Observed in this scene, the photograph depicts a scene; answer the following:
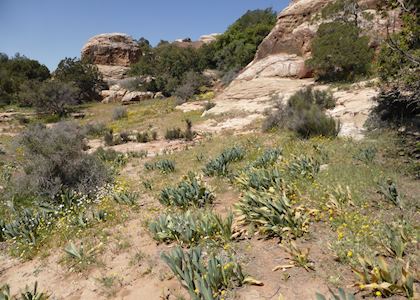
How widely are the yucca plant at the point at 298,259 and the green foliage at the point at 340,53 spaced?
15.3 metres

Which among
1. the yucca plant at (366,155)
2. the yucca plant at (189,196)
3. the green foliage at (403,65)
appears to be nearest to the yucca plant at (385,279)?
the yucca plant at (189,196)

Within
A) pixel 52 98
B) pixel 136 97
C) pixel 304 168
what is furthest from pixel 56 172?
pixel 136 97

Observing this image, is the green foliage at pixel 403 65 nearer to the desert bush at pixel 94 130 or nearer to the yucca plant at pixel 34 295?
the yucca plant at pixel 34 295

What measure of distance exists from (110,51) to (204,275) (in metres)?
47.1

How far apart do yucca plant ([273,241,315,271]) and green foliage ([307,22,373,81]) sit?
15.3 m

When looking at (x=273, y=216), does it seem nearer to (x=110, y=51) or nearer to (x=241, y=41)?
(x=241, y=41)

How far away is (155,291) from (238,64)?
30.2 meters

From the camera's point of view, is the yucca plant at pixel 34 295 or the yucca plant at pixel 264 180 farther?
the yucca plant at pixel 264 180

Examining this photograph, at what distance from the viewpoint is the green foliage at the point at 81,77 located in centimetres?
3391

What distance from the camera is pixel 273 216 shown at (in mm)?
4031

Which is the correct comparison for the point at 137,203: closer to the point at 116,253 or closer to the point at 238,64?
the point at 116,253

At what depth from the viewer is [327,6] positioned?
1981cm

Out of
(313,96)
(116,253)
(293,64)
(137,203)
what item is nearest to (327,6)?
(293,64)

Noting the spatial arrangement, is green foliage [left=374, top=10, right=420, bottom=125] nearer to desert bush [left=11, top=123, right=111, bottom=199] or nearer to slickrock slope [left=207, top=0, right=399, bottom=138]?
slickrock slope [left=207, top=0, right=399, bottom=138]
